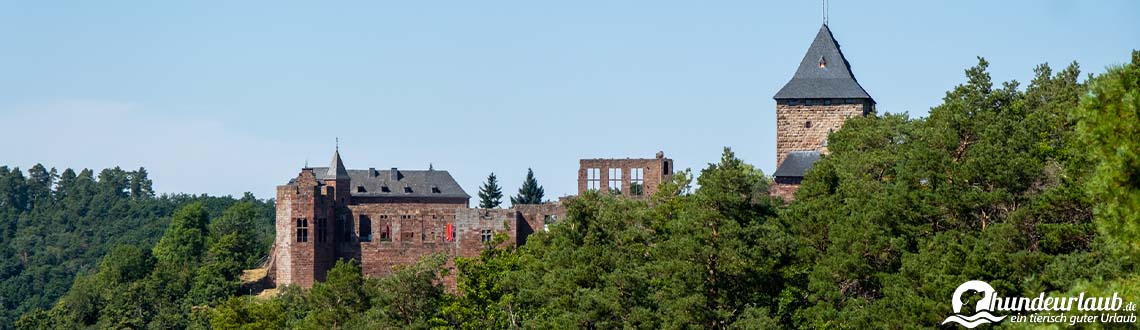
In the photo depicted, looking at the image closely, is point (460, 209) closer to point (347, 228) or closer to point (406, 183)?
point (347, 228)

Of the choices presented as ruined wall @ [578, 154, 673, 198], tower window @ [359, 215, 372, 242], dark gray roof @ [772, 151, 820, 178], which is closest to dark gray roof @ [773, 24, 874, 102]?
dark gray roof @ [772, 151, 820, 178]

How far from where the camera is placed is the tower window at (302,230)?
8388cm

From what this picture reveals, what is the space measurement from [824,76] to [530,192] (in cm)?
5315

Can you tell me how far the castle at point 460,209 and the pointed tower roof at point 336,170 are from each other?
0.04 m

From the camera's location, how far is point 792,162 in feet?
237

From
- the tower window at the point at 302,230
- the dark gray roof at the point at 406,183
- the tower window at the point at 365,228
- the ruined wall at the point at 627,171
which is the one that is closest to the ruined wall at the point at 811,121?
the ruined wall at the point at 627,171

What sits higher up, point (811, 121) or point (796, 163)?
point (811, 121)

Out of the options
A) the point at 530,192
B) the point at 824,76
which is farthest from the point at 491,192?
the point at 824,76

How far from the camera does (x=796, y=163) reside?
237 ft

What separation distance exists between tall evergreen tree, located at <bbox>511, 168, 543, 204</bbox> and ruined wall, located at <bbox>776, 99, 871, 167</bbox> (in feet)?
173

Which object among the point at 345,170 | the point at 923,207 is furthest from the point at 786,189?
the point at 345,170

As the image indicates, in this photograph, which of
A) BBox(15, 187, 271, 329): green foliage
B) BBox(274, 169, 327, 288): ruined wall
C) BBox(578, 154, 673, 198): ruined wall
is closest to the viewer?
BBox(578, 154, 673, 198): ruined wall

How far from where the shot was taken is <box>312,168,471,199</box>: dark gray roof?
102m

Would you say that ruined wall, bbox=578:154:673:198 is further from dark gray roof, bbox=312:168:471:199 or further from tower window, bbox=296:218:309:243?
dark gray roof, bbox=312:168:471:199
